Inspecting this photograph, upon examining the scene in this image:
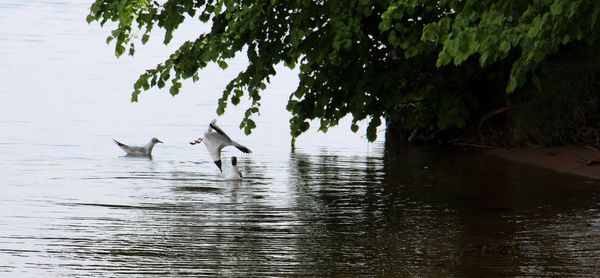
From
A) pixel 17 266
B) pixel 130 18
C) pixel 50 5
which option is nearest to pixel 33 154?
pixel 130 18

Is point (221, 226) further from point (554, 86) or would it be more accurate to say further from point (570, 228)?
point (554, 86)

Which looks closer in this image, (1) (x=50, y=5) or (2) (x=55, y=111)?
(2) (x=55, y=111)

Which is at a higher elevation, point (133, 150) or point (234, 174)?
point (133, 150)

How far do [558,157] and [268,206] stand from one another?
5.72m

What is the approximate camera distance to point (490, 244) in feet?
39.0

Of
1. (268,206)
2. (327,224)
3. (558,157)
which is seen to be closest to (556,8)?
(327,224)

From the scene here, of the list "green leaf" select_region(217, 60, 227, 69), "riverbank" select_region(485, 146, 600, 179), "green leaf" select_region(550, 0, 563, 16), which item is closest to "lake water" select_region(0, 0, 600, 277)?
"riverbank" select_region(485, 146, 600, 179)

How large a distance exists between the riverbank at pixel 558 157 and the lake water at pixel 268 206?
0.34 m

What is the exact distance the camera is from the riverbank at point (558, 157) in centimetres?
1755

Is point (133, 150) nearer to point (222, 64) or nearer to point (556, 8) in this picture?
point (222, 64)

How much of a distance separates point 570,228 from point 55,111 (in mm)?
14271

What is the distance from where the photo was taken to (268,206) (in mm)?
14273

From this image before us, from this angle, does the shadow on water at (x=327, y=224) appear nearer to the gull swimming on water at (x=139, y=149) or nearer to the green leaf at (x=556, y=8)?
the gull swimming on water at (x=139, y=149)

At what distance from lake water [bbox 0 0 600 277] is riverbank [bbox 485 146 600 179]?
342 mm
